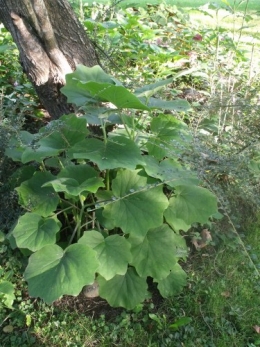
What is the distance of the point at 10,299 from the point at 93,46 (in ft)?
5.31

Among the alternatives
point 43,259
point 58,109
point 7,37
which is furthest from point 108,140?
point 7,37

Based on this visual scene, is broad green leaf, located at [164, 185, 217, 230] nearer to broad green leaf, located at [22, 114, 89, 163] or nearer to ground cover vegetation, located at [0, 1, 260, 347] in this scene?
ground cover vegetation, located at [0, 1, 260, 347]

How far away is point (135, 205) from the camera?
75.3 inches

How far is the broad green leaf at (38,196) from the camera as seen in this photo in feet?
6.57

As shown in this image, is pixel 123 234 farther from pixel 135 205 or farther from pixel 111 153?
pixel 111 153

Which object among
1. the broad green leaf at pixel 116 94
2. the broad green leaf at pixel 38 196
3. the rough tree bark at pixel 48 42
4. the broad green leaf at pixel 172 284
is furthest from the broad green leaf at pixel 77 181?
the rough tree bark at pixel 48 42

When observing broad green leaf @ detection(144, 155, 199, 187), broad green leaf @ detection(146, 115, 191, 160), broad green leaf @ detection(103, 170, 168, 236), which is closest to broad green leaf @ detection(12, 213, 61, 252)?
broad green leaf @ detection(103, 170, 168, 236)

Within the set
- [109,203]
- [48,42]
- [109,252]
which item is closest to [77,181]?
[109,203]

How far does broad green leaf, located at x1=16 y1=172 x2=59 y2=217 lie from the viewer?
6.57ft

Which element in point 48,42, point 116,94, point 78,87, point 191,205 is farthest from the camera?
point 48,42

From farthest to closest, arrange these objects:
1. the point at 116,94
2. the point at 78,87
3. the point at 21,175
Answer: the point at 21,175 < the point at 78,87 < the point at 116,94

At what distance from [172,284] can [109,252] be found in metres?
0.44

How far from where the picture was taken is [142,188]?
191 cm

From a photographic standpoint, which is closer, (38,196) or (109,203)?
(109,203)
